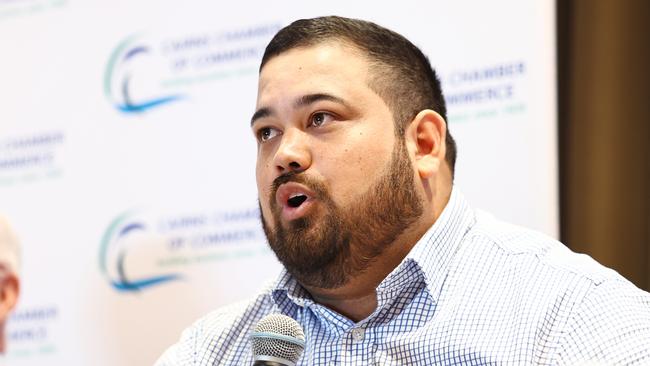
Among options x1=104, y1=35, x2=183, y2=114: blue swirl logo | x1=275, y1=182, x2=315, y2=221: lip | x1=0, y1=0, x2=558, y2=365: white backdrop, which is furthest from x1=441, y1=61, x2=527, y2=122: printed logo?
x1=104, y1=35, x2=183, y2=114: blue swirl logo

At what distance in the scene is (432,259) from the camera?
210 centimetres

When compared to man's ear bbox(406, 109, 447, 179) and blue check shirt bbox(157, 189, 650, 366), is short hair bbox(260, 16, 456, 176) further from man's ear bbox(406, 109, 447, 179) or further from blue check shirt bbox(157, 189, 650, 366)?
blue check shirt bbox(157, 189, 650, 366)

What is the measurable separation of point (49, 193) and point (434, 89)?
1.61 meters

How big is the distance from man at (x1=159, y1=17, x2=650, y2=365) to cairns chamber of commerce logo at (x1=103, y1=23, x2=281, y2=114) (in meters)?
0.71

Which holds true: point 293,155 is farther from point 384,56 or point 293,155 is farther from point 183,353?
point 183,353

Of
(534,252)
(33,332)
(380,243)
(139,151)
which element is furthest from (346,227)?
(33,332)

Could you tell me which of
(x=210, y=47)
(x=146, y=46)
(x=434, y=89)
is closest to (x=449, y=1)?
(x=434, y=89)

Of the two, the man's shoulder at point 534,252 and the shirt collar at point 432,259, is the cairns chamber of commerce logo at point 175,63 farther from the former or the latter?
the man's shoulder at point 534,252

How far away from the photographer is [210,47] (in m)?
3.12

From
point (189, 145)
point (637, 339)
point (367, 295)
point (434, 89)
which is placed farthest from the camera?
point (189, 145)

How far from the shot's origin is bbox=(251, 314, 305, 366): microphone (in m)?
1.52

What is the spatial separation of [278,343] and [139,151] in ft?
5.87

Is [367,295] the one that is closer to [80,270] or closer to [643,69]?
[643,69]

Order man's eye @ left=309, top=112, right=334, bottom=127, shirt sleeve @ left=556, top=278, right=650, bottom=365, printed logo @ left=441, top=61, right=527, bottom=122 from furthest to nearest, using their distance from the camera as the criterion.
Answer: printed logo @ left=441, top=61, right=527, bottom=122 < man's eye @ left=309, top=112, right=334, bottom=127 < shirt sleeve @ left=556, top=278, right=650, bottom=365
